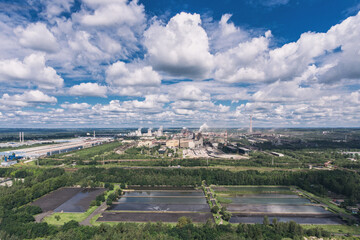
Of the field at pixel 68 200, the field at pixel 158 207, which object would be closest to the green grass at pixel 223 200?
the field at pixel 158 207

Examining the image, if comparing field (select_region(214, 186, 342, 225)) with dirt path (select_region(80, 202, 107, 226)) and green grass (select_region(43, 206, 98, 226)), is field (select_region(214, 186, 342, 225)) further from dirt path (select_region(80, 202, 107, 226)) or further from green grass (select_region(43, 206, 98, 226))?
green grass (select_region(43, 206, 98, 226))

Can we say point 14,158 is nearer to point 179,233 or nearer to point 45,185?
point 45,185

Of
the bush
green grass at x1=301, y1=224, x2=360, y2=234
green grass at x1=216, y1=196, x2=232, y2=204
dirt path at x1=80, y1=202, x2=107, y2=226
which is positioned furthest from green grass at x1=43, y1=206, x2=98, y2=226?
green grass at x1=301, y1=224, x2=360, y2=234

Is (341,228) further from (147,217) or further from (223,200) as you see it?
(147,217)

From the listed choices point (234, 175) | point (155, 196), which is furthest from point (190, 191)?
point (234, 175)

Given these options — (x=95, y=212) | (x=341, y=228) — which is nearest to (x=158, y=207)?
(x=95, y=212)

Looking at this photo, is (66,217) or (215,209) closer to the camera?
(66,217)
